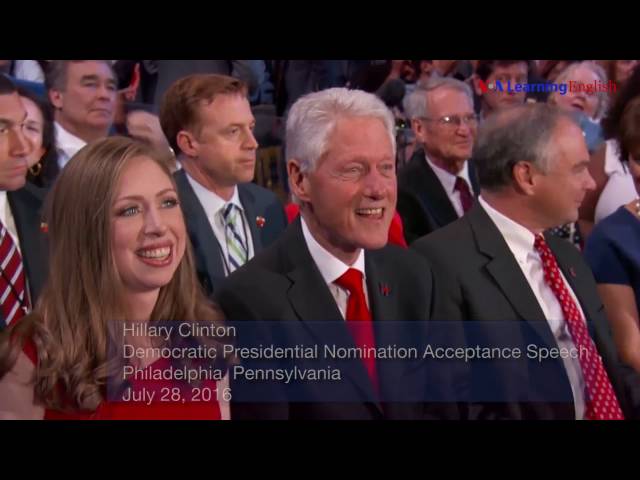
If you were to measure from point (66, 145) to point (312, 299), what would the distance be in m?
1.16

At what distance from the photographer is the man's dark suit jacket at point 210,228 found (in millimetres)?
4074

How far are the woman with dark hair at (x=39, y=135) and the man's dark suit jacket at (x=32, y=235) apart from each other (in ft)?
0.21

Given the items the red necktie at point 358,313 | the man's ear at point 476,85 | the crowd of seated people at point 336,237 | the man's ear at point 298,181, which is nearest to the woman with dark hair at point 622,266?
the crowd of seated people at point 336,237

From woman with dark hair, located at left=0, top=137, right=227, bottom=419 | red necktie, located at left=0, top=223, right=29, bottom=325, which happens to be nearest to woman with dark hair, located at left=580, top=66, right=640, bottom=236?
woman with dark hair, located at left=0, top=137, right=227, bottom=419

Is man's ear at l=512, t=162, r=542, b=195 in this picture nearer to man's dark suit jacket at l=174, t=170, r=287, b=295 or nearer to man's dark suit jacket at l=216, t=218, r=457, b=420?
man's dark suit jacket at l=216, t=218, r=457, b=420

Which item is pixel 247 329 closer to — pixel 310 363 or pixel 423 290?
pixel 310 363

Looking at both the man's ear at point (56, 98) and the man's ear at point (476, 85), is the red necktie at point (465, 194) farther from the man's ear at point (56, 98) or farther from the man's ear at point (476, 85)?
the man's ear at point (56, 98)


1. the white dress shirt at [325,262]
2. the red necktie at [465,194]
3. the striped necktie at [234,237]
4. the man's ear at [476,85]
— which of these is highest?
the man's ear at [476,85]

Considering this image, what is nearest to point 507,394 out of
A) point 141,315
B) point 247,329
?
point 247,329

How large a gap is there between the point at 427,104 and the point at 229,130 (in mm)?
807

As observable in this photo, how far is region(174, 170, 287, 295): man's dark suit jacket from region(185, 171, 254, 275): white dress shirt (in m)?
0.01

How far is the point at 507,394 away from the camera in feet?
13.6

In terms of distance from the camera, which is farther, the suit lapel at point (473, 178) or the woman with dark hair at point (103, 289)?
the suit lapel at point (473, 178)

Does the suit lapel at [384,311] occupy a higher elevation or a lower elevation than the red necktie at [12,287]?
lower
